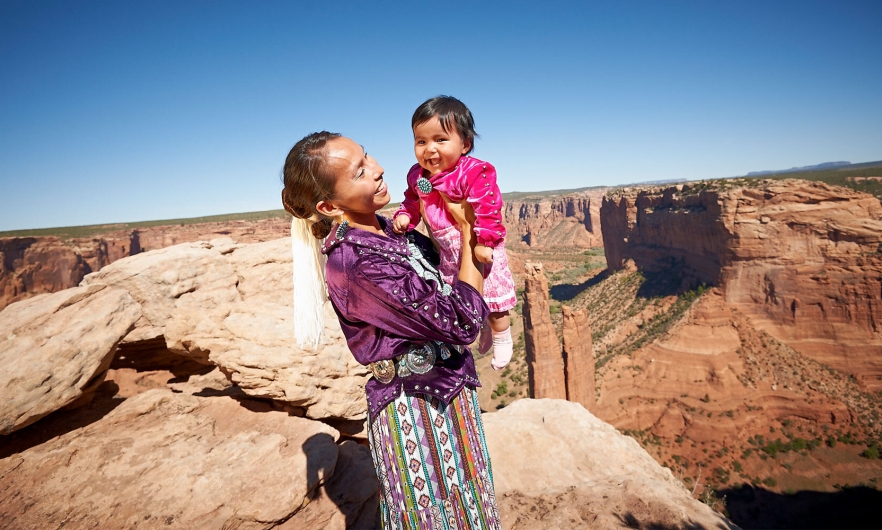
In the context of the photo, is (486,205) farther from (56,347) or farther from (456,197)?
(56,347)

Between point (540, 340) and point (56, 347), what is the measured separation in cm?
2253

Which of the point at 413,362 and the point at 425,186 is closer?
the point at 413,362

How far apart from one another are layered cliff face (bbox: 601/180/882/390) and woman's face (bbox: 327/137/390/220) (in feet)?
131

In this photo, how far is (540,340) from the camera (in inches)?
945

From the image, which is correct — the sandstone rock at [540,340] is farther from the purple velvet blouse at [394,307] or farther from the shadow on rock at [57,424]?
the purple velvet blouse at [394,307]

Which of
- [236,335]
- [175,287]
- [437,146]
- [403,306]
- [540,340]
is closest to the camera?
[403,306]

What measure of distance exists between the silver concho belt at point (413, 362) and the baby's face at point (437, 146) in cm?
106

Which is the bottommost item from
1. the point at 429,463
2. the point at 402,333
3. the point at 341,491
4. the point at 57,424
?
the point at 341,491

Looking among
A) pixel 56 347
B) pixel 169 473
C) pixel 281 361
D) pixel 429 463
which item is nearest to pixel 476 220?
pixel 429 463

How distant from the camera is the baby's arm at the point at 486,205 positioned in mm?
1989

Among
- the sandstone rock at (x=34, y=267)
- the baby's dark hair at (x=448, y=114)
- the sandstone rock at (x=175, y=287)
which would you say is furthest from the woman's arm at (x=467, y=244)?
the sandstone rock at (x=34, y=267)

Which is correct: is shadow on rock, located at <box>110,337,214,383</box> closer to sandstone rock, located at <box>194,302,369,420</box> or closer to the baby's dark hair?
sandstone rock, located at <box>194,302,369,420</box>

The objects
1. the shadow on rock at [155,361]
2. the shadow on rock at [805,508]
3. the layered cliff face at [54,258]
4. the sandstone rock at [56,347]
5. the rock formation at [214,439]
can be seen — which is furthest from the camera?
the layered cliff face at [54,258]

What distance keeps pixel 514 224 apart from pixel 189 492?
117870 millimetres
